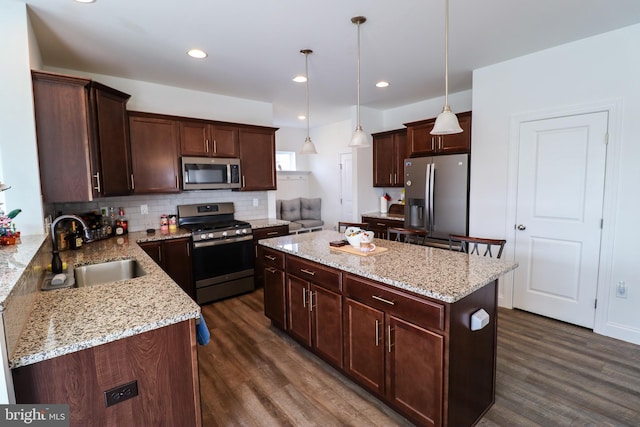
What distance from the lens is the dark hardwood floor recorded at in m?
1.95

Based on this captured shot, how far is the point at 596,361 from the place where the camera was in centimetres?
249

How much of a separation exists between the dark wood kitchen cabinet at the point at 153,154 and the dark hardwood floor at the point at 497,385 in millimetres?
1813

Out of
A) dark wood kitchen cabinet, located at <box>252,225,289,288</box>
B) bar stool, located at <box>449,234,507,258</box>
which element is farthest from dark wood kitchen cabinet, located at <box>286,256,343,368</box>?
dark wood kitchen cabinet, located at <box>252,225,289,288</box>

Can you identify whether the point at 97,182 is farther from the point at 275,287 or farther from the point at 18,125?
the point at 275,287

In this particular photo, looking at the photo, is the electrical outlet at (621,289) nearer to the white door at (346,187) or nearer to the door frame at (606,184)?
the door frame at (606,184)

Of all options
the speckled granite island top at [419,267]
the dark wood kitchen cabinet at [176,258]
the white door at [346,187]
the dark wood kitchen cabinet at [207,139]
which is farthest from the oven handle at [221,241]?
the white door at [346,187]

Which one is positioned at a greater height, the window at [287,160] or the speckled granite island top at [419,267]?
the window at [287,160]

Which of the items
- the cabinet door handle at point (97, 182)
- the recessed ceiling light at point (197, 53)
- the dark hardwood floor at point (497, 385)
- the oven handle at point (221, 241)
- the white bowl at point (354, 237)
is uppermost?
the recessed ceiling light at point (197, 53)

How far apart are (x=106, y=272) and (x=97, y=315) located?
1.26 meters

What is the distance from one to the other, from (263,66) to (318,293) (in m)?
2.43

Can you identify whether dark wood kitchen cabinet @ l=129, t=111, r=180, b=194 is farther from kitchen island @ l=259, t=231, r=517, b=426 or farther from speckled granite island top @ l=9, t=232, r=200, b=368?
kitchen island @ l=259, t=231, r=517, b=426

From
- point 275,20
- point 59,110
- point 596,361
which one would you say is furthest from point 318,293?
point 59,110

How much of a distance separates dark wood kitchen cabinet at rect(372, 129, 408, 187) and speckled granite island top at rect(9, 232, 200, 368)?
3.98m

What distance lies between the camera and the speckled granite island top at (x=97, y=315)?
1.18 meters
